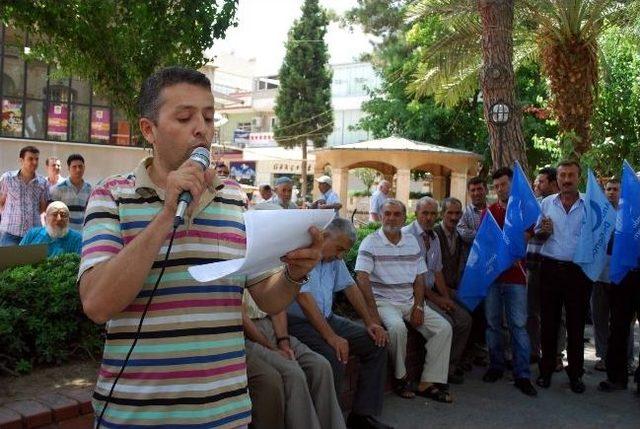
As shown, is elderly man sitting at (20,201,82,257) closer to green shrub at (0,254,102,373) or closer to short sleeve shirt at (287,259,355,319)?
green shrub at (0,254,102,373)

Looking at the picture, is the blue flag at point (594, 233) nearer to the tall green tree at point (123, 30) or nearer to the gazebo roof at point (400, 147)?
the tall green tree at point (123, 30)

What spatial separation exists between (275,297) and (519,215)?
184 inches

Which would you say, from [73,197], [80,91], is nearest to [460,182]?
[80,91]

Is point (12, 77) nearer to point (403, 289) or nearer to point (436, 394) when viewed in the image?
point (403, 289)

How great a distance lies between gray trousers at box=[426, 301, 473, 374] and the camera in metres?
6.41

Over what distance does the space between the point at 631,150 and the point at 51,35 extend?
11.6 m

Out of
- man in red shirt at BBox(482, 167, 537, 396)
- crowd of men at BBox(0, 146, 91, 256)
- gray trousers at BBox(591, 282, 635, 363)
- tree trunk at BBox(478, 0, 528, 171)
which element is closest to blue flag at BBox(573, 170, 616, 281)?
man in red shirt at BBox(482, 167, 537, 396)

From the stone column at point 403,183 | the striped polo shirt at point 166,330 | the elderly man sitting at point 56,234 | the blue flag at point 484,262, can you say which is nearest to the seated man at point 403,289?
the blue flag at point 484,262

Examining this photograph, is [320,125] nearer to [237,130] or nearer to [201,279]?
[237,130]

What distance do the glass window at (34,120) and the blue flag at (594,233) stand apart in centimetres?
2244

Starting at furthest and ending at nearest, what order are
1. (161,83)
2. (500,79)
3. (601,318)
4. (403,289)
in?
(500,79) → (601,318) → (403,289) → (161,83)

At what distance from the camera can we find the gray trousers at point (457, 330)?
253 inches

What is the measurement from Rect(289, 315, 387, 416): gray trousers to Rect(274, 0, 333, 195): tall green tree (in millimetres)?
32366

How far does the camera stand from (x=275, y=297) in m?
2.16
